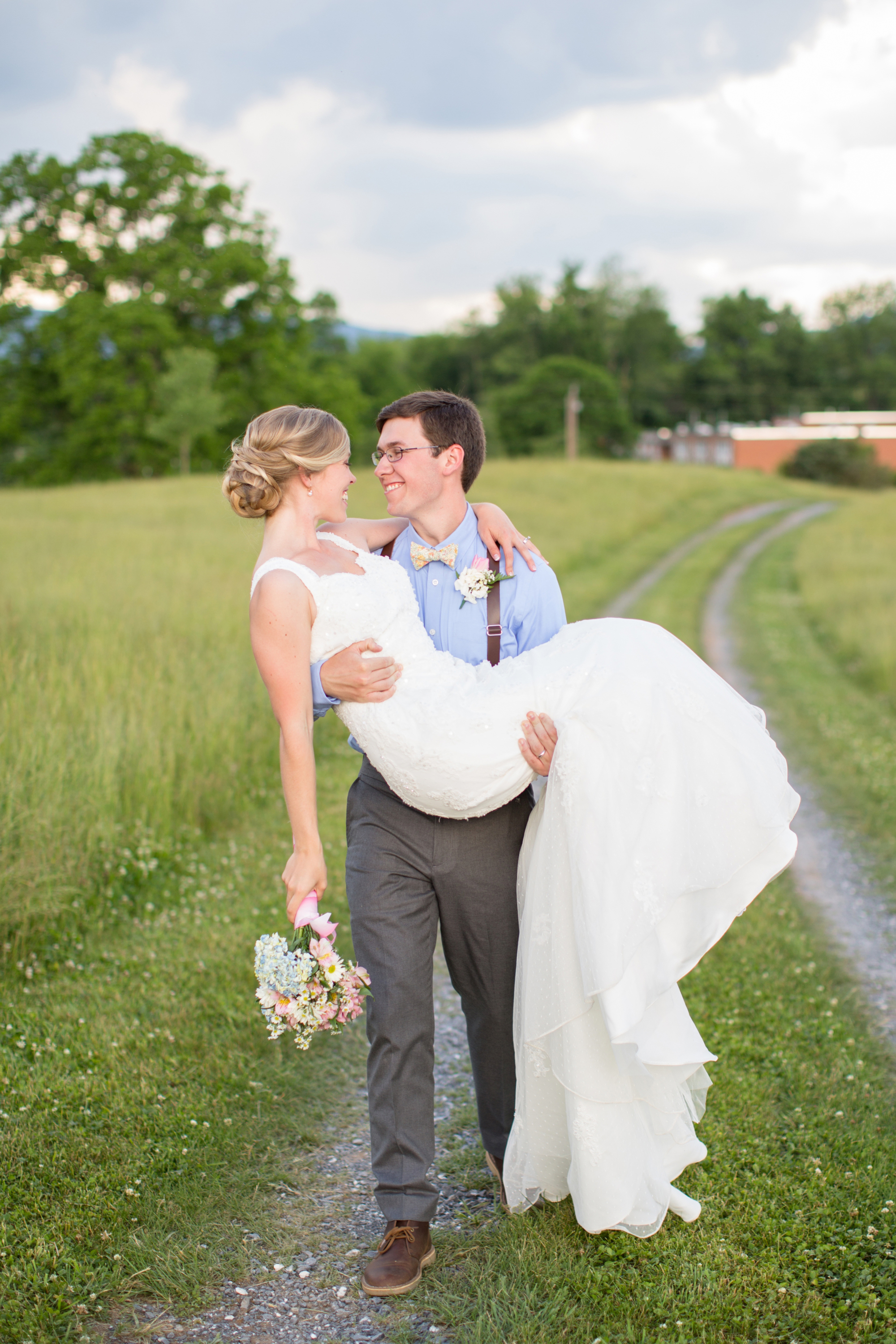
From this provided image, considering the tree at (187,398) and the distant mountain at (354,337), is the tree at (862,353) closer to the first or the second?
the distant mountain at (354,337)

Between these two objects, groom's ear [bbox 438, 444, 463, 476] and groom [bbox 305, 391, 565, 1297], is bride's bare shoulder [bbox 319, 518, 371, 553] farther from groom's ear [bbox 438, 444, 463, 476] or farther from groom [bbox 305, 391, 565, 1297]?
groom's ear [bbox 438, 444, 463, 476]

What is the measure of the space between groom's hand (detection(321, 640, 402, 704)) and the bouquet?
1.92 ft

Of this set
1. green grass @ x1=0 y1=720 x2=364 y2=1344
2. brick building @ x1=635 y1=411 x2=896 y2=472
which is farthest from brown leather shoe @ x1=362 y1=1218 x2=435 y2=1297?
brick building @ x1=635 y1=411 x2=896 y2=472

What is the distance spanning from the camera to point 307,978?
2895 mm

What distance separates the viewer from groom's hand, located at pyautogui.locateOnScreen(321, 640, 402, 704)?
296 cm

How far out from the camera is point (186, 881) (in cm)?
584

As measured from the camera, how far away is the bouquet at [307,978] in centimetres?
288

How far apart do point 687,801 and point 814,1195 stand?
1.53 metres

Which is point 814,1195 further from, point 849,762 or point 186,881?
point 849,762

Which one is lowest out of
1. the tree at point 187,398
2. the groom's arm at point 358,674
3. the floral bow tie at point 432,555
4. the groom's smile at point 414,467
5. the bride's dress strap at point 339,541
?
the groom's arm at point 358,674

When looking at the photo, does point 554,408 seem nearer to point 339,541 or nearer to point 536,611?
point 536,611

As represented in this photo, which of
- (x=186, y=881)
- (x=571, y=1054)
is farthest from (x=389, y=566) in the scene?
(x=186, y=881)

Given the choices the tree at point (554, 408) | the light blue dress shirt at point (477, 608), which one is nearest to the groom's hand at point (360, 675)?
the light blue dress shirt at point (477, 608)

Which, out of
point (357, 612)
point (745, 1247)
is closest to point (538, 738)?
point (357, 612)
